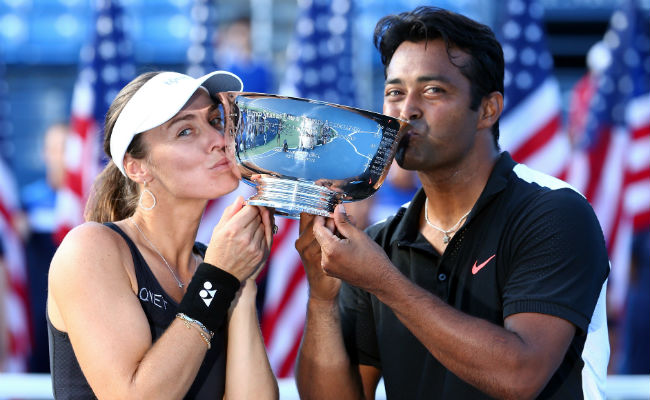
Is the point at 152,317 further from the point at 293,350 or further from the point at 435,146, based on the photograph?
the point at 293,350

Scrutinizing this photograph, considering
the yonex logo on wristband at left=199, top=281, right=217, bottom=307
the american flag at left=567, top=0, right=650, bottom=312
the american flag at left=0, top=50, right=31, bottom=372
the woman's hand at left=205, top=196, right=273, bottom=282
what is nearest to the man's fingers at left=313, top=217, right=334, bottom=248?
the woman's hand at left=205, top=196, right=273, bottom=282

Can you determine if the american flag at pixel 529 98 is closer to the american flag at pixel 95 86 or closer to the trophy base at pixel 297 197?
the american flag at pixel 95 86

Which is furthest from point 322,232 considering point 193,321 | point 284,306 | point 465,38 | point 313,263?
point 284,306

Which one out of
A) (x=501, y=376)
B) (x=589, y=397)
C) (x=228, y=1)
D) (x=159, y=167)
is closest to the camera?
(x=501, y=376)

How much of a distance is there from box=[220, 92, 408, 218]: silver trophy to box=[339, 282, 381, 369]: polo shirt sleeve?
659 millimetres

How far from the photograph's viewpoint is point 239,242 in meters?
2.53

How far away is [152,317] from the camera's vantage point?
2.54 meters

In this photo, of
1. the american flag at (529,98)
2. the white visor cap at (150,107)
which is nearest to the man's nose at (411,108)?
the white visor cap at (150,107)

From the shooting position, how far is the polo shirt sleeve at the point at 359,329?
2.95 metres

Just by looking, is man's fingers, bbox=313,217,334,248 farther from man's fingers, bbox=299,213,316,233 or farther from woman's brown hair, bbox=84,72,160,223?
woman's brown hair, bbox=84,72,160,223

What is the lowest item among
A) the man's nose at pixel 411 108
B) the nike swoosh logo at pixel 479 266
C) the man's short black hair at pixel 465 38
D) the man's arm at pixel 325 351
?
the man's arm at pixel 325 351

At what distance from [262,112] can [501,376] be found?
1050 millimetres

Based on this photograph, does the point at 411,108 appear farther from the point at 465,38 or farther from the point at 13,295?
the point at 13,295

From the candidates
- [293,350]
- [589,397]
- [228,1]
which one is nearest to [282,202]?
[589,397]
